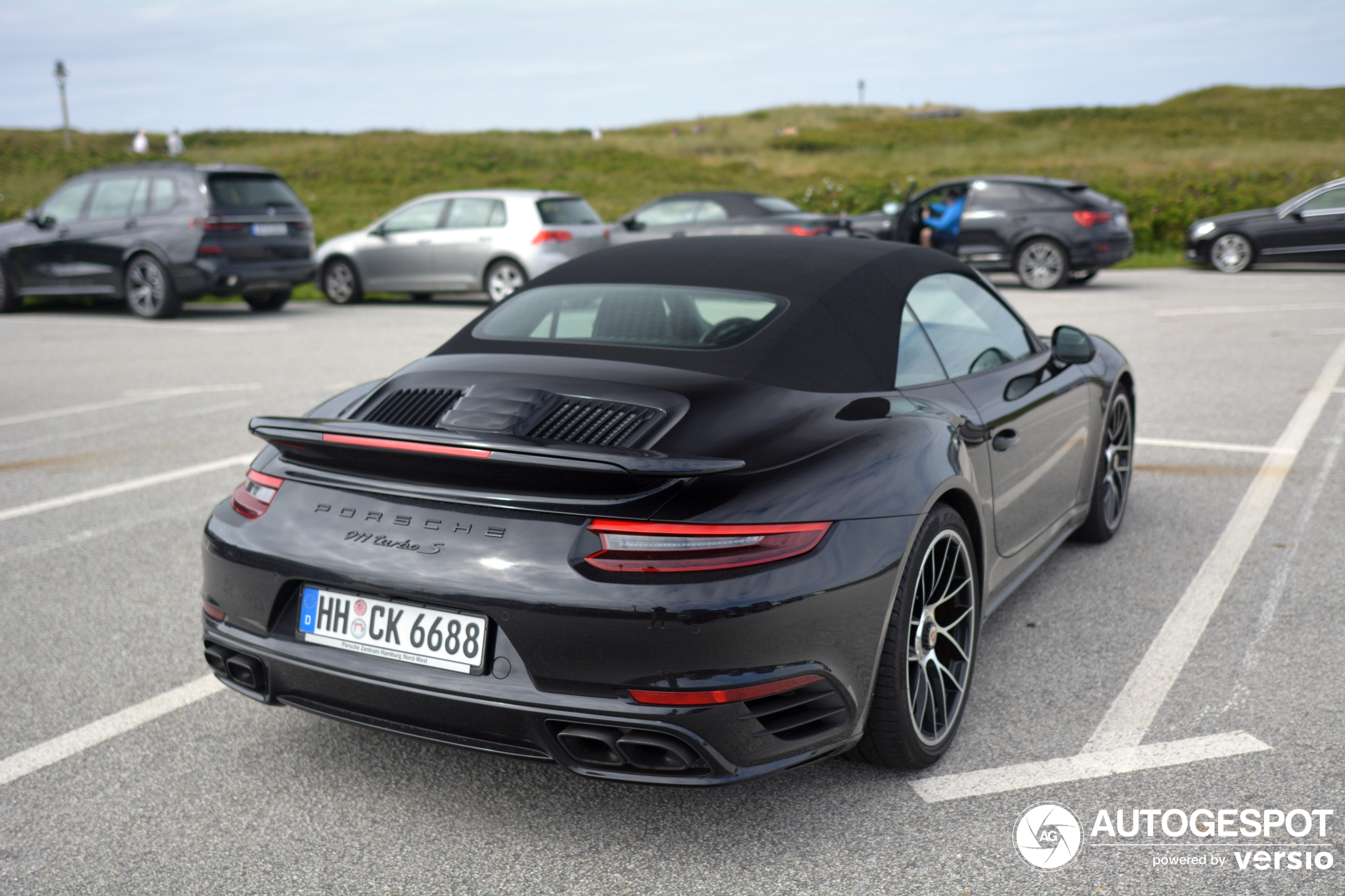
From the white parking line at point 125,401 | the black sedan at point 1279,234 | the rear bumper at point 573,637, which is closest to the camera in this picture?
the rear bumper at point 573,637

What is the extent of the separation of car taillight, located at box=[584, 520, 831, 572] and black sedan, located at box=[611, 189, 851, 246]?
549 inches

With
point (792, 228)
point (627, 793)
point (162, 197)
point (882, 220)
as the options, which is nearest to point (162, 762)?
point (627, 793)

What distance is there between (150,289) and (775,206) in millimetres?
8805

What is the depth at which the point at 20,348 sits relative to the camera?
38.8ft

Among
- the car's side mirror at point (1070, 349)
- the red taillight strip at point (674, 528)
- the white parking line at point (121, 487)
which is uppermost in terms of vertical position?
the car's side mirror at point (1070, 349)

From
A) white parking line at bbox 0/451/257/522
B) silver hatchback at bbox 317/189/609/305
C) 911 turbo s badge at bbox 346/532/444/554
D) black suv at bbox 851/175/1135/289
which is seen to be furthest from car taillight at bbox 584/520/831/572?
black suv at bbox 851/175/1135/289

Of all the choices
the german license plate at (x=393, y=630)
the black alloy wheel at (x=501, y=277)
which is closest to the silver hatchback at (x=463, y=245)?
the black alloy wheel at (x=501, y=277)

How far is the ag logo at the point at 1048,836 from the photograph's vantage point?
2.56 metres

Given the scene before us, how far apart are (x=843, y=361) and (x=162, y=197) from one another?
1336 cm

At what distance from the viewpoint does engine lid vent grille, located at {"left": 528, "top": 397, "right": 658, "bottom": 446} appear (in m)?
2.67

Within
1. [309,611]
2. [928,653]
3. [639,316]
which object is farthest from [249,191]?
[928,653]

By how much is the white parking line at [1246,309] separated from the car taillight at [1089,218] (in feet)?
8.60

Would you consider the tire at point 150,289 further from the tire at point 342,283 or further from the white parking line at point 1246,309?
the white parking line at point 1246,309

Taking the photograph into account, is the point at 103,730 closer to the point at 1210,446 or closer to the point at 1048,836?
the point at 1048,836
